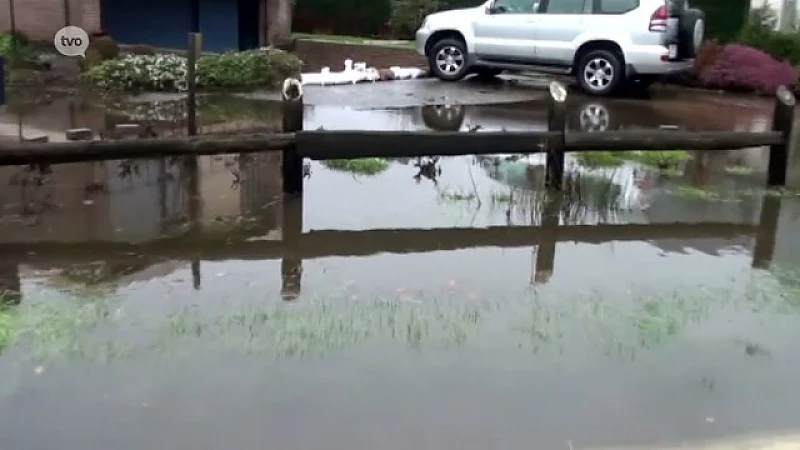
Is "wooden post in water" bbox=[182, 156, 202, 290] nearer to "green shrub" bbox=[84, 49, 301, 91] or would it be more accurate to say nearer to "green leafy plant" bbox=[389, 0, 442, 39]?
"green shrub" bbox=[84, 49, 301, 91]

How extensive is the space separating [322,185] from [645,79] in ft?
27.7

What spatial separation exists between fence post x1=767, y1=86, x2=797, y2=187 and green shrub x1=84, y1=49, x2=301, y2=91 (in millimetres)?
8749

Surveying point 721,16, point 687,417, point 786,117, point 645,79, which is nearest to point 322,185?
point 786,117

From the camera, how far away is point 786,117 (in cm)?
905

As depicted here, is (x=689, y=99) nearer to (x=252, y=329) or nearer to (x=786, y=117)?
(x=786, y=117)

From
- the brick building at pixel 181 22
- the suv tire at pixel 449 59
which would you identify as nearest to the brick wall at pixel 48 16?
the brick building at pixel 181 22

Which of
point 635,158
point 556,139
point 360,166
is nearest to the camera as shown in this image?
point 556,139

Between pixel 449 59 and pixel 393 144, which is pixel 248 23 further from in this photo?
pixel 393 144

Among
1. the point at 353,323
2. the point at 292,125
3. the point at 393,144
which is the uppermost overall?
the point at 292,125

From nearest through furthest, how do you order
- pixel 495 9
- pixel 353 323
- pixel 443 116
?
pixel 353 323 < pixel 443 116 < pixel 495 9

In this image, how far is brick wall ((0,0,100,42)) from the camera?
18.3 meters

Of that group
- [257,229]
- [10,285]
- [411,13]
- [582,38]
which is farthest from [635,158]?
[411,13]

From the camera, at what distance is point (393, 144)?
841 centimetres

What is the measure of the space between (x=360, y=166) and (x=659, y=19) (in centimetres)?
718
